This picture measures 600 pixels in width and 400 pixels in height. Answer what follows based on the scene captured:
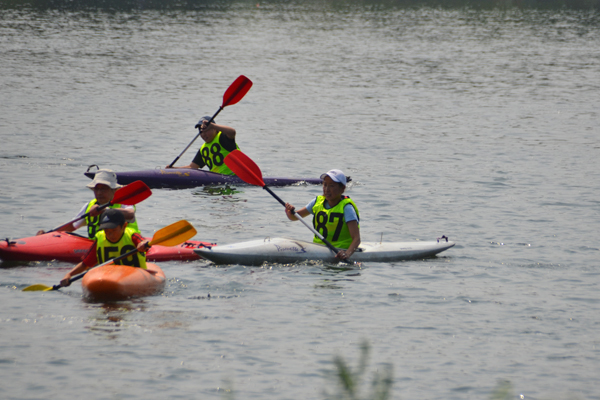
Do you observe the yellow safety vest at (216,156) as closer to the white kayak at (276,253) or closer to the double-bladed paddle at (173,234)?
A: the white kayak at (276,253)

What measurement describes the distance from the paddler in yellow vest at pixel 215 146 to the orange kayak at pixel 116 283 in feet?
17.2

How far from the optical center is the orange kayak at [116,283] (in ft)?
25.5

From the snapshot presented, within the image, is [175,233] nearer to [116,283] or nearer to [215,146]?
[116,283]

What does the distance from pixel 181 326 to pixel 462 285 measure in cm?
335

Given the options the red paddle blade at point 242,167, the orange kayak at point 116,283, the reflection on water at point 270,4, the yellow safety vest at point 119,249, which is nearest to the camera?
the orange kayak at point 116,283

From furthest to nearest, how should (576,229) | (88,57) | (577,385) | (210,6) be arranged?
(210,6) → (88,57) → (576,229) → (577,385)

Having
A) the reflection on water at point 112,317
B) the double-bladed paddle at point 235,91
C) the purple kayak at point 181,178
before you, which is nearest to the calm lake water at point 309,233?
the reflection on water at point 112,317

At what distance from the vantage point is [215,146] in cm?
1360

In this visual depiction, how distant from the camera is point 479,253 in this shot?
10.5 meters

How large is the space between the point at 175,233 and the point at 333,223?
6.57 feet

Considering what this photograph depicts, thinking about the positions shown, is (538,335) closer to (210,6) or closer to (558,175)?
(558,175)

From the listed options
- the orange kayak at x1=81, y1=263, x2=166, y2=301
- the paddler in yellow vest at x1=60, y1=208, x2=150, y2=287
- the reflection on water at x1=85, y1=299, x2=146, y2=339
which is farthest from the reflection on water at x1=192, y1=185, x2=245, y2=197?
the reflection on water at x1=85, y1=299, x2=146, y2=339

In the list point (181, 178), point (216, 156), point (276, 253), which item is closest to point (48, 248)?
point (276, 253)

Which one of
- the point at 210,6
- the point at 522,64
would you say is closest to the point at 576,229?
the point at 522,64
